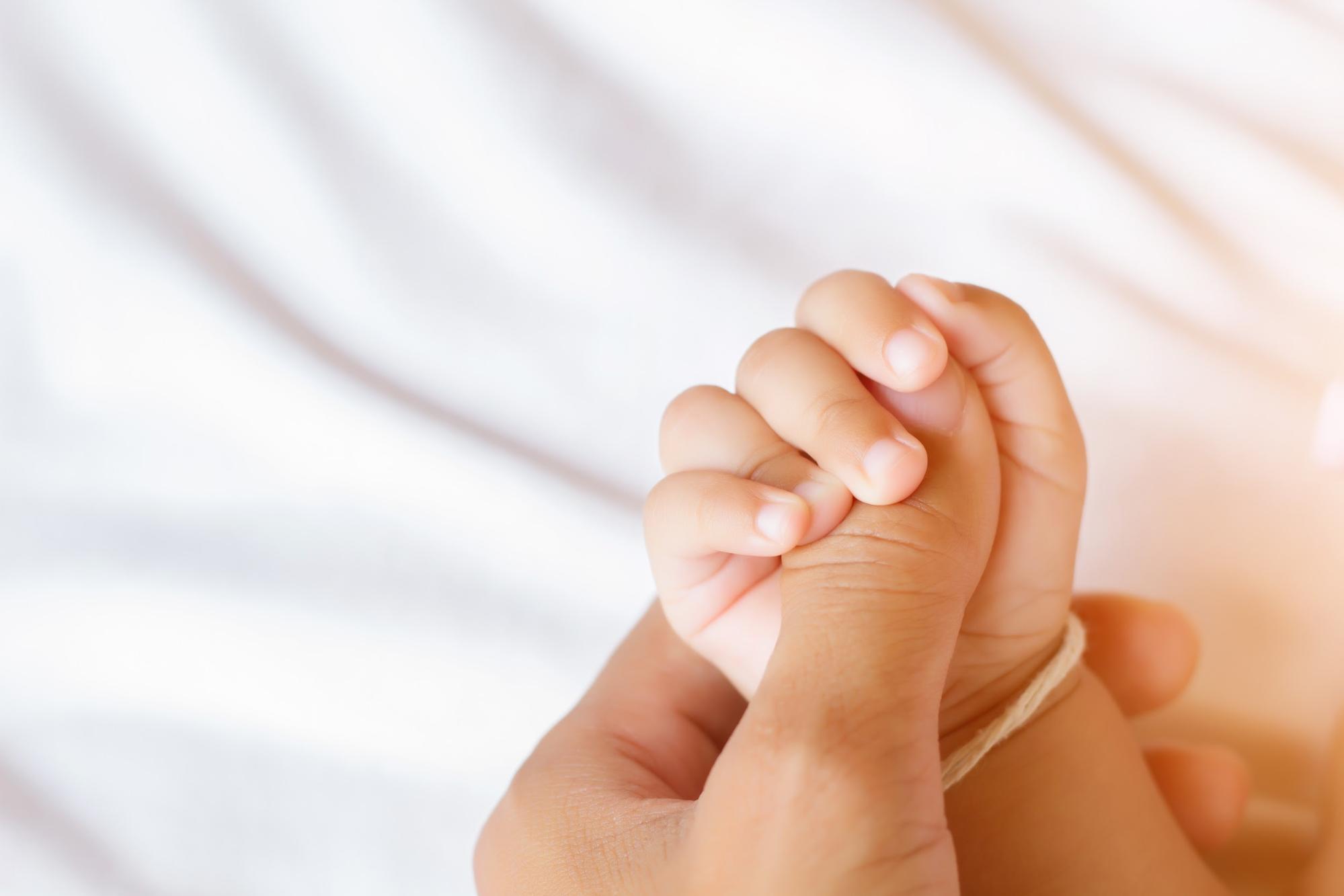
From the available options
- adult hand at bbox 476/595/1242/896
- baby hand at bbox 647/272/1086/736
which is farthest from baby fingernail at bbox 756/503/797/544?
adult hand at bbox 476/595/1242/896

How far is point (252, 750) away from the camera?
92 centimetres

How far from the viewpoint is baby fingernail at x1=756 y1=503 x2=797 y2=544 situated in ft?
1.87

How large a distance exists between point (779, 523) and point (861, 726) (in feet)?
0.38

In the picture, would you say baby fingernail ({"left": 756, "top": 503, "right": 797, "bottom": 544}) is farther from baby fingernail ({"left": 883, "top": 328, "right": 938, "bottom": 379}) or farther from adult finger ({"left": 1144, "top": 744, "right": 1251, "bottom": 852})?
adult finger ({"left": 1144, "top": 744, "right": 1251, "bottom": 852})

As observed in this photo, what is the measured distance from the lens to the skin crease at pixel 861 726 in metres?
0.49

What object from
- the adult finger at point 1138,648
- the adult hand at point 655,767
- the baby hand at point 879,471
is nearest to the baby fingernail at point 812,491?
the baby hand at point 879,471

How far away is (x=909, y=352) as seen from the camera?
2.01 feet

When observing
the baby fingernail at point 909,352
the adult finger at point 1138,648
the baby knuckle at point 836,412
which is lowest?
the adult finger at point 1138,648

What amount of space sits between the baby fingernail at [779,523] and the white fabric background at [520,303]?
40 cm

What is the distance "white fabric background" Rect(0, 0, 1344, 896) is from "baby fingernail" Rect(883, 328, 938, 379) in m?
0.40

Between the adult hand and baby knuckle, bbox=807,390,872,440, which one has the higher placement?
baby knuckle, bbox=807,390,872,440

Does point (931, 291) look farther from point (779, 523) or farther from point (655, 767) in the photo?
point (655, 767)

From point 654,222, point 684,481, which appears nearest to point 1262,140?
point 654,222

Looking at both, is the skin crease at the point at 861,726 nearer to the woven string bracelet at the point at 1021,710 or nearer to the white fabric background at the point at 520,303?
A: the woven string bracelet at the point at 1021,710
